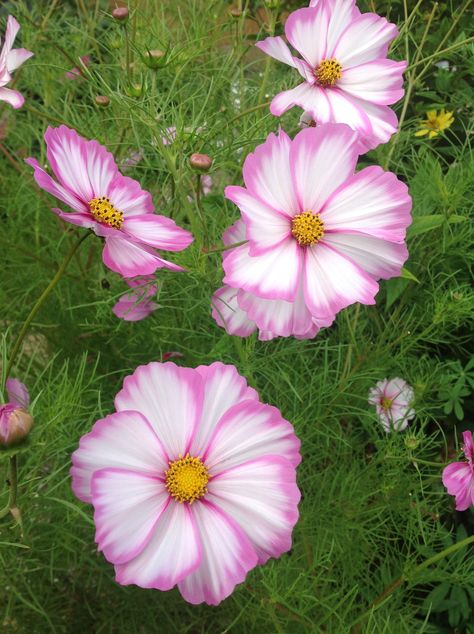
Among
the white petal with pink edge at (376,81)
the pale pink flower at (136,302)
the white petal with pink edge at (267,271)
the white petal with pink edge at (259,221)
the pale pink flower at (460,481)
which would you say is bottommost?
the pale pink flower at (460,481)

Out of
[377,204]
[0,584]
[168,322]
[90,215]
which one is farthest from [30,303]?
[377,204]

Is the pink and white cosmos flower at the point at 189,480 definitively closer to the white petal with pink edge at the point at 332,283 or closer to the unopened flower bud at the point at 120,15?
the white petal with pink edge at the point at 332,283

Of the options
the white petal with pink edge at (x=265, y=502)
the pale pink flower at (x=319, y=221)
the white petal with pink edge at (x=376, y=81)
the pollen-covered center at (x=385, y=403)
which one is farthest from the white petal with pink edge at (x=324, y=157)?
the pollen-covered center at (x=385, y=403)

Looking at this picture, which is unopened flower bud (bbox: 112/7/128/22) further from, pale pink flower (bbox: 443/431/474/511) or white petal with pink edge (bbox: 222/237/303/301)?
pale pink flower (bbox: 443/431/474/511)

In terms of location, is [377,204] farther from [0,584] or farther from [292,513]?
[0,584]

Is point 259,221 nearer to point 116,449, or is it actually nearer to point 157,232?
point 157,232

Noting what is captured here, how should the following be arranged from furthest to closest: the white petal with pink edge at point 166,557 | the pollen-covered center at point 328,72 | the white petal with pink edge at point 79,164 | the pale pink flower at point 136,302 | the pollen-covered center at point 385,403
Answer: the pollen-covered center at point 385,403, the pale pink flower at point 136,302, the pollen-covered center at point 328,72, the white petal with pink edge at point 79,164, the white petal with pink edge at point 166,557

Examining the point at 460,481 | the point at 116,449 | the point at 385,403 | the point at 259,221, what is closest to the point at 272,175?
the point at 259,221
